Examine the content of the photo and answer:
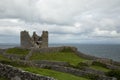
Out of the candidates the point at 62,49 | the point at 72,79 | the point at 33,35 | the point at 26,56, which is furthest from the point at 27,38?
the point at 72,79

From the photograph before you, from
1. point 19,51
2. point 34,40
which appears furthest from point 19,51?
point 34,40

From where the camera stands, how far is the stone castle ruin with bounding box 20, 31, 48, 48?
5667 centimetres

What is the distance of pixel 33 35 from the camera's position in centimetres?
6078

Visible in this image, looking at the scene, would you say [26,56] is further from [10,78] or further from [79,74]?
[10,78]

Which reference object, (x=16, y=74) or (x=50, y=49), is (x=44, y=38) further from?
(x=16, y=74)

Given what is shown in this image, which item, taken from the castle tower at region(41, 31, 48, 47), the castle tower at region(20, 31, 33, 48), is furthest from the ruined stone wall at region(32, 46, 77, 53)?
the castle tower at region(20, 31, 33, 48)

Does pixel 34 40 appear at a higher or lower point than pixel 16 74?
higher

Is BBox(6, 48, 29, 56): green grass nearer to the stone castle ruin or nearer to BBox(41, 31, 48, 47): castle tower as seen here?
the stone castle ruin

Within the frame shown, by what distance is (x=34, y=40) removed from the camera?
6003 centimetres

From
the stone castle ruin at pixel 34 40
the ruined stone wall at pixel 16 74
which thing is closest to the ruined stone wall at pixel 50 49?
the stone castle ruin at pixel 34 40

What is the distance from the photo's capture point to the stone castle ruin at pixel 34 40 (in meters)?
56.7

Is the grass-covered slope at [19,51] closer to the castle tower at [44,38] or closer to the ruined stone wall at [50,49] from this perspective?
the ruined stone wall at [50,49]

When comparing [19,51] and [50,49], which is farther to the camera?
[50,49]

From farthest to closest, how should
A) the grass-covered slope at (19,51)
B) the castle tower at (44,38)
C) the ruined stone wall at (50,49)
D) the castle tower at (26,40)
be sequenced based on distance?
the castle tower at (44,38) → the castle tower at (26,40) → the ruined stone wall at (50,49) → the grass-covered slope at (19,51)
